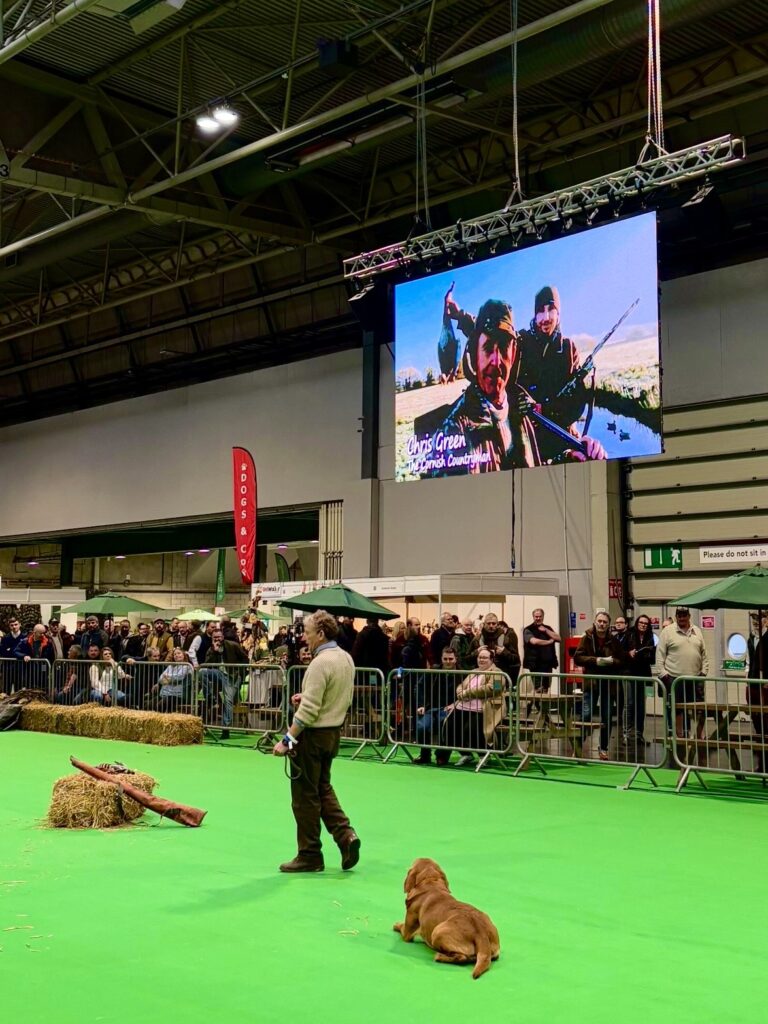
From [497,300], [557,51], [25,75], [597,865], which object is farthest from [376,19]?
[597,865]

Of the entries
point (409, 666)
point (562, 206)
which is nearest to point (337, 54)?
point (562, 206)

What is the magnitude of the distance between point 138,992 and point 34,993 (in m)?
0.39

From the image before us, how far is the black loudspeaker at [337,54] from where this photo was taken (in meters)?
14.0

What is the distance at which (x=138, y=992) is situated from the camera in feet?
13.9

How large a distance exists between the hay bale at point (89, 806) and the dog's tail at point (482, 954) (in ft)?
13.9

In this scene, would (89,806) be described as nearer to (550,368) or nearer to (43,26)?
(550,368)

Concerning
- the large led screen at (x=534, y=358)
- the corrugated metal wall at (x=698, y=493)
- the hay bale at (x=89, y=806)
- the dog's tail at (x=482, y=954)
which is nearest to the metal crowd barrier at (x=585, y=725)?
the large led screen at (x=534, y=358)

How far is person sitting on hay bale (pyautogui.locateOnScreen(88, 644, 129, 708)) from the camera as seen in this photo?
1712 cm

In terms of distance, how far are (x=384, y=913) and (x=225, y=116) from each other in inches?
492

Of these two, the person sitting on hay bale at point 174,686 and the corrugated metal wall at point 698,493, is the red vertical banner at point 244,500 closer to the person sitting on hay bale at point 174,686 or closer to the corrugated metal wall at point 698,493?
the person sitting on hay bale at point 174,686

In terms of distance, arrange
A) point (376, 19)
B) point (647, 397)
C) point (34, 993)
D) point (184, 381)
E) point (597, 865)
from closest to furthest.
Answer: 1. point (34, 993)
2. point (597, 865)
3. point (647, 397)
4. point (376, 19)
5. point (184, 381)

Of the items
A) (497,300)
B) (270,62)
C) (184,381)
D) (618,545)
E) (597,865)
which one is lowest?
(597,865)

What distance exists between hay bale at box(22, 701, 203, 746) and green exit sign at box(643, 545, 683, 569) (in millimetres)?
8333

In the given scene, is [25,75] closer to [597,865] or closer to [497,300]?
[497,300]
